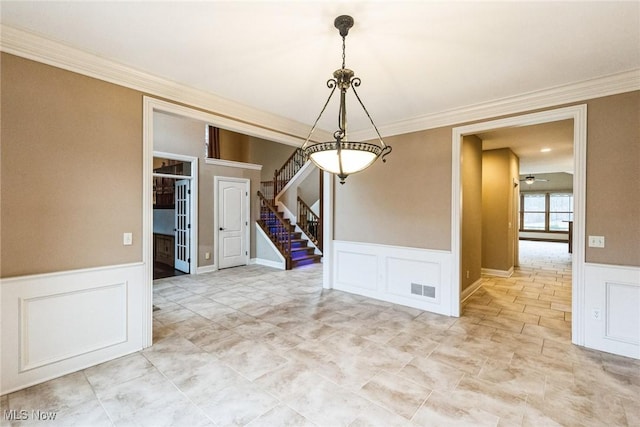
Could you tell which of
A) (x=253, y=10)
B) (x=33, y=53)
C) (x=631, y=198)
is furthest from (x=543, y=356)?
(x=33, y=53)

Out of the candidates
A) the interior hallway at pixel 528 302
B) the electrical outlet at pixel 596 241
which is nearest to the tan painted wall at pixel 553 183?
the interior hallway at pixel 528 302

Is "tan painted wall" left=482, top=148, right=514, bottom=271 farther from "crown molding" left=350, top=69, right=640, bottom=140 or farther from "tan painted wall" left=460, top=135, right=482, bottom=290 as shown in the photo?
"crown molding" left=350, top=69, right=640, bottom=140

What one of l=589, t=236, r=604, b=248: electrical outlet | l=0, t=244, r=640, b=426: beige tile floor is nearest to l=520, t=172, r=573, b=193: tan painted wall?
l=589, t=236, r=604, b=248: electrical outlet

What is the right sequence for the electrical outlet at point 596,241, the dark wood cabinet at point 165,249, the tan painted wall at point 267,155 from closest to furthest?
the electrical outlet at point 596,241 < the dark wood cabinet at point 165,249 < the tan painted wall at point 267,155

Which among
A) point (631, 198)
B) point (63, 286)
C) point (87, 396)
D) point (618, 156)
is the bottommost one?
point (87, 396)

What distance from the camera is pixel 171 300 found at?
4.50m

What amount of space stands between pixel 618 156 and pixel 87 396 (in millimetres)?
5183

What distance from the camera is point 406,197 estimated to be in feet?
14.3

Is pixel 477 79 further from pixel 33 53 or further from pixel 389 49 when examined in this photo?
pixel 33 53

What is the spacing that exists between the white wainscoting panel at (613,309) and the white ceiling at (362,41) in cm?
198

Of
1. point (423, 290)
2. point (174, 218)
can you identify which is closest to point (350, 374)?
point (423, 290)

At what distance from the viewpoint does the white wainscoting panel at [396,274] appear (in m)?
4.02

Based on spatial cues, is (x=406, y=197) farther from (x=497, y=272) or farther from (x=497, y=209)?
(x=497, y=272)

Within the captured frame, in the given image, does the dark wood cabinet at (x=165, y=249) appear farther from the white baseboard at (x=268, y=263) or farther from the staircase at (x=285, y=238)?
the staircase at (x=285, y=238)
